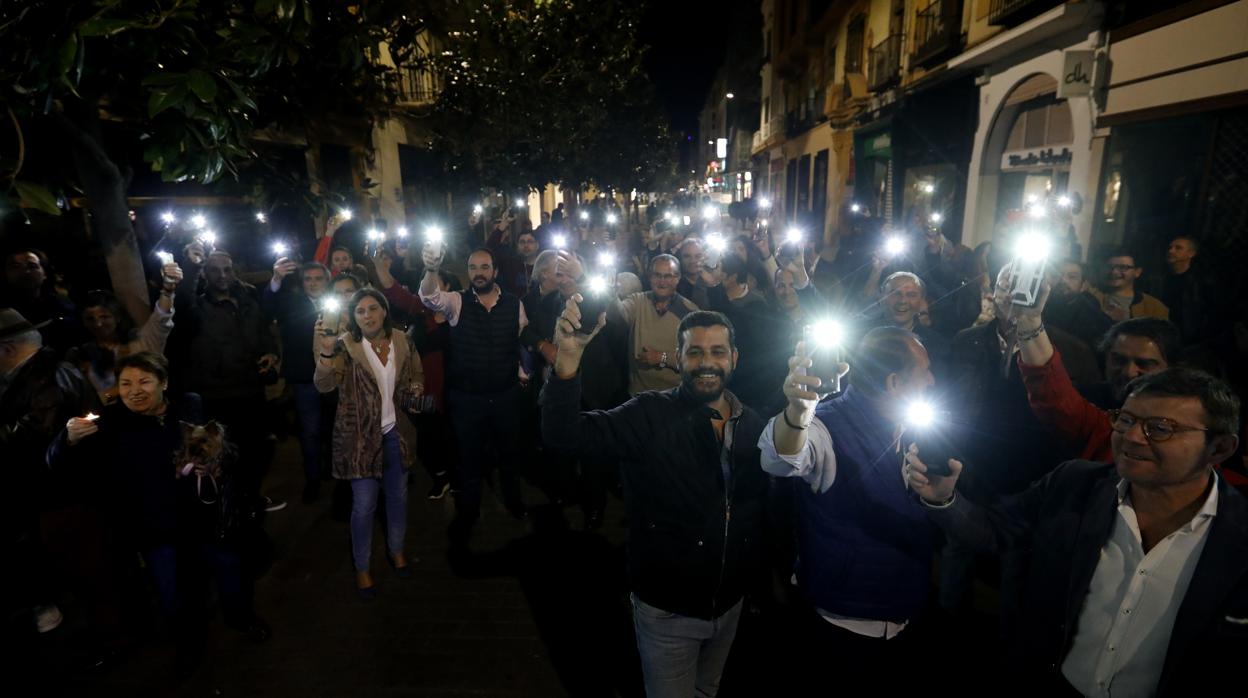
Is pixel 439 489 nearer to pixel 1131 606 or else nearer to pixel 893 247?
pixel 1131 606

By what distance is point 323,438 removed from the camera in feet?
20.7

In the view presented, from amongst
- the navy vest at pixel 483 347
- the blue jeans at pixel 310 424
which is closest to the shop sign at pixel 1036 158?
the navy vest at pixel 483 347

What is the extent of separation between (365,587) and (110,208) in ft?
13.3

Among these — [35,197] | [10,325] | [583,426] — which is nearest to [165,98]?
[35,197]

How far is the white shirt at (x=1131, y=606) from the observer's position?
1.99 metres

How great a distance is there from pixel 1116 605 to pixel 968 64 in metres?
13.5

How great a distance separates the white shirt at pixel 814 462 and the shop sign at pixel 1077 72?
9.66 m

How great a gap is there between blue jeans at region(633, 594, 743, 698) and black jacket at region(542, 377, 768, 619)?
0.06 metres

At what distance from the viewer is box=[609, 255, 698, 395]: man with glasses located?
4961 mm

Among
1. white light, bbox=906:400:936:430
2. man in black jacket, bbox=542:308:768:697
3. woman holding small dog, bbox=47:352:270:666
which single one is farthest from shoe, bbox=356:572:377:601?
white light, bbox=906:400:936:430

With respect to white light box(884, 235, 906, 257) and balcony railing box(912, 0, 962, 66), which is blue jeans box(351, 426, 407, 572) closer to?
white light box(884, 235, 906, 257)

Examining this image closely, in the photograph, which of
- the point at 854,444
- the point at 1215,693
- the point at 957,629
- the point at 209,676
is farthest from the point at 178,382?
the point at 1215,693

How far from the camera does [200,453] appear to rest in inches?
142

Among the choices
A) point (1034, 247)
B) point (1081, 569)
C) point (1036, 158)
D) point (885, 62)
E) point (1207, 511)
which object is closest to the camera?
point (1207, 511)
